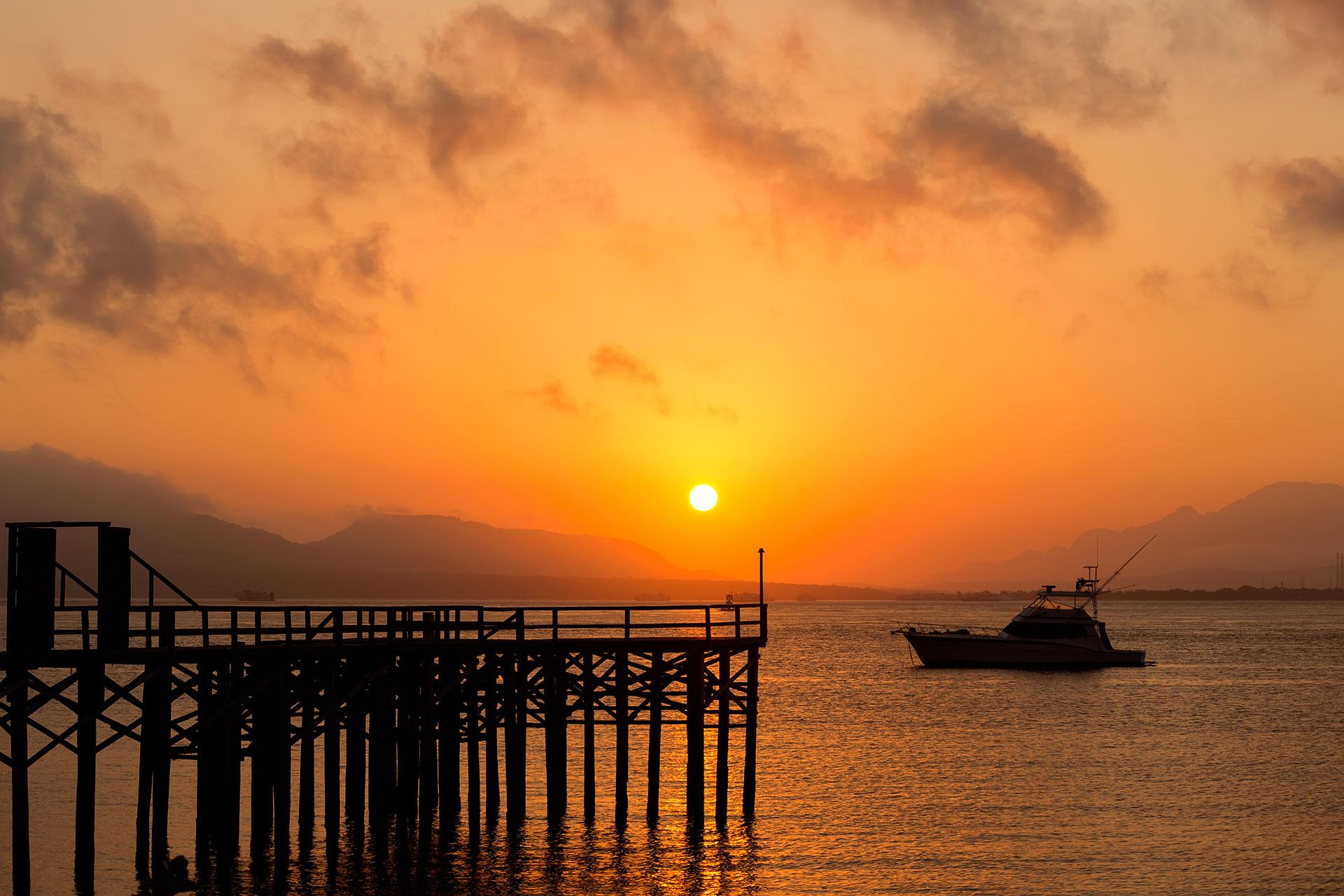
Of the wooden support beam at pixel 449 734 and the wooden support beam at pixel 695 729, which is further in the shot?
the wooden support beam at pixel 695 729

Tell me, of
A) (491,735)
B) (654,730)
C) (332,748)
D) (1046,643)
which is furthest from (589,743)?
(1046,643)

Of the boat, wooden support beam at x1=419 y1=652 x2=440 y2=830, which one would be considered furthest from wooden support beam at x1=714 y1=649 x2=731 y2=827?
the boat

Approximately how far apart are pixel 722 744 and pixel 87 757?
1645cm

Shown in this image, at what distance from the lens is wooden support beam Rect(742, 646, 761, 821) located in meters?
39.1

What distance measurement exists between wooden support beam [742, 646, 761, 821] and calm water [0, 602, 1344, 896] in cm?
71

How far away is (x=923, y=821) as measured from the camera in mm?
41188

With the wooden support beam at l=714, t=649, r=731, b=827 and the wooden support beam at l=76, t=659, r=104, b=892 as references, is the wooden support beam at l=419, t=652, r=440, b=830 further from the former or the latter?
the wooden support beam at l=76, t=659, r=104, b=892

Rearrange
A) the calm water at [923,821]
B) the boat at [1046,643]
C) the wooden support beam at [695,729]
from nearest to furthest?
the calm water at [923,821], the wooden support beam at [695,729], the boat at [1046,643]

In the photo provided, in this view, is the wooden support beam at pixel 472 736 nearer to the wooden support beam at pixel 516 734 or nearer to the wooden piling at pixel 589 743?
the wooden support beam at pixel 516 734

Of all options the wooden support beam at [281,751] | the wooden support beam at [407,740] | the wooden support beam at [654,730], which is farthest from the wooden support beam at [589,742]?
the wooden support beam at [281,751]

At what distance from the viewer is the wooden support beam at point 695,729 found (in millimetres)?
38000

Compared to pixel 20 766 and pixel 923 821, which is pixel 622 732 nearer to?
pixel 923 821

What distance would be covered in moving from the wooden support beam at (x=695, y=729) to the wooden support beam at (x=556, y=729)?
316 centimetres

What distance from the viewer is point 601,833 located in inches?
1431
